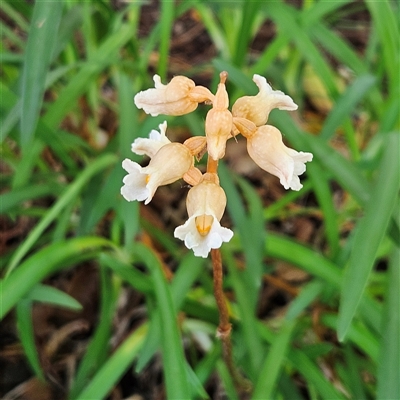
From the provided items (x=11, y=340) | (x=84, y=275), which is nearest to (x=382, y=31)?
(x=84, y=275)

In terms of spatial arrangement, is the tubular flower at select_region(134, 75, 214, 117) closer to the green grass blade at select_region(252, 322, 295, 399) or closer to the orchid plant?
the orchid plant

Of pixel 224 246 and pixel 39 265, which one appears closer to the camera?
pixel 39 265

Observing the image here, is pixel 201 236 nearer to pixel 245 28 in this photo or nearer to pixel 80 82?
pixel 80 82

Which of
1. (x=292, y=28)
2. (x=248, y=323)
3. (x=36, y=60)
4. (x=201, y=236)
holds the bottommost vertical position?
(x=248, y=323)

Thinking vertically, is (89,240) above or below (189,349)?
above

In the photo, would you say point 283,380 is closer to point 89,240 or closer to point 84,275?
point 89,240

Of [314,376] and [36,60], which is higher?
[36,60]

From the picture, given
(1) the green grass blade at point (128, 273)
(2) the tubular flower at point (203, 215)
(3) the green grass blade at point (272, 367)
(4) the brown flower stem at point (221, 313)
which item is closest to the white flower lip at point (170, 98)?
(2) the tubular flower at point (203, 215)

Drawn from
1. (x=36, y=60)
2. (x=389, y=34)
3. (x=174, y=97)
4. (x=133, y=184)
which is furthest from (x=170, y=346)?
(x=389, y=34)
